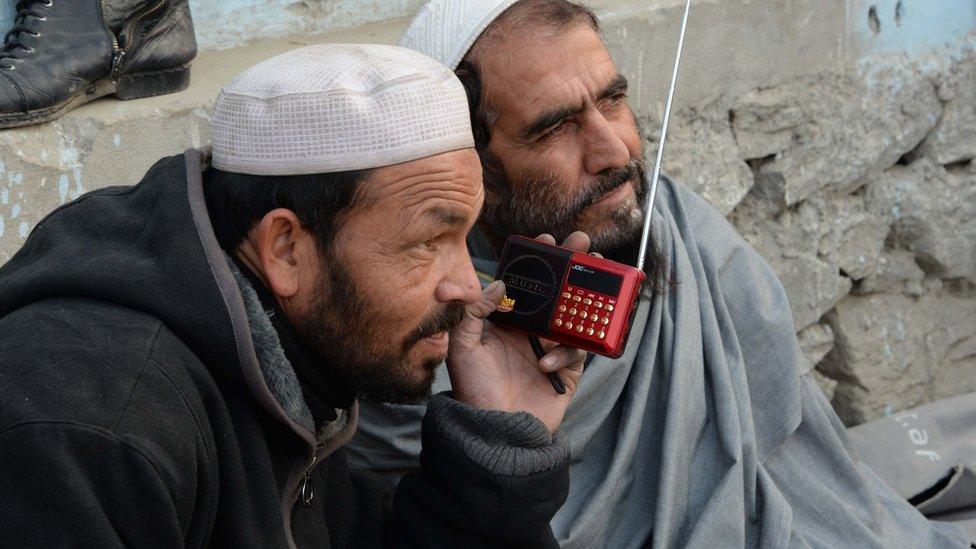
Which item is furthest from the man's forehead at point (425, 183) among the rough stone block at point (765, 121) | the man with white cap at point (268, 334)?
the rough stone block at point (765, 121)

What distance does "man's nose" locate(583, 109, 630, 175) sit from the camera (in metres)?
2.47

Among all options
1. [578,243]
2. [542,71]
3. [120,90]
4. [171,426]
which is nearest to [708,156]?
[542,71]

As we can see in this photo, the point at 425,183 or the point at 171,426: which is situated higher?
the point at 425,183

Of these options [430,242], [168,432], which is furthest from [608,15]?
[168,432]

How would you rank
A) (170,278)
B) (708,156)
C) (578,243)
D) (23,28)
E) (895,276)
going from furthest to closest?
(895,276), (708,156), (23,28), (578,243), (170,278)

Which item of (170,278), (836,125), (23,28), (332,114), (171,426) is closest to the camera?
(171,426)

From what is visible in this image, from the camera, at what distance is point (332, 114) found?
164 cm

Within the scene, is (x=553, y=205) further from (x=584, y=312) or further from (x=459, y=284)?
(x=459, y=284)

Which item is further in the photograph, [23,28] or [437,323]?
[23,28]

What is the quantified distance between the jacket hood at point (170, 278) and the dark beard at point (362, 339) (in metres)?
0.15

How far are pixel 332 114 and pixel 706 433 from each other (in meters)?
1.26

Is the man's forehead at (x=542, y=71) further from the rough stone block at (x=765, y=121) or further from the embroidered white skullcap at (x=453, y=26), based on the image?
the rough stone block at (x=765, y=121)

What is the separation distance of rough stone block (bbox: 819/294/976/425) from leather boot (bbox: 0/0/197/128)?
248 centimetres

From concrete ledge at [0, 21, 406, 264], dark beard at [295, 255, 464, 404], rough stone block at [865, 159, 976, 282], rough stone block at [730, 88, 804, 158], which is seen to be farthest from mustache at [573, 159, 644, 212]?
rough stone block at [865, 159, 976, 282]
